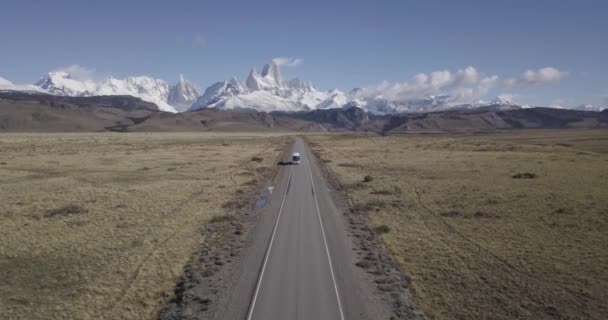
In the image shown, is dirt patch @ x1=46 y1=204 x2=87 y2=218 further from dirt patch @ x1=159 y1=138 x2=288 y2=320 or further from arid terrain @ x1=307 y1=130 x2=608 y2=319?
arid terrain @ x1=307 y1=130 x2=608 y2=319

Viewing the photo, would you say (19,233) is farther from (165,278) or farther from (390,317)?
(390,317)

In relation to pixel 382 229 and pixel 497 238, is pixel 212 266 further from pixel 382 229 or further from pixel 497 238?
pixel 497 238

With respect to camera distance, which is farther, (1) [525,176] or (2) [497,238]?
(1) [525,176]

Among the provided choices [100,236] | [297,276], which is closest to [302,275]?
[297,276]

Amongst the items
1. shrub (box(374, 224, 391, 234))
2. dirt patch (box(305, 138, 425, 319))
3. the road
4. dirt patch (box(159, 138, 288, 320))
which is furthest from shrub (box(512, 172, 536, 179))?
dirt patch (box(159, 138, 288, 320))

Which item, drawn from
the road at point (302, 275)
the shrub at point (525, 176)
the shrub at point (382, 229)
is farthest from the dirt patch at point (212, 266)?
the shrub at point (525, 176)
